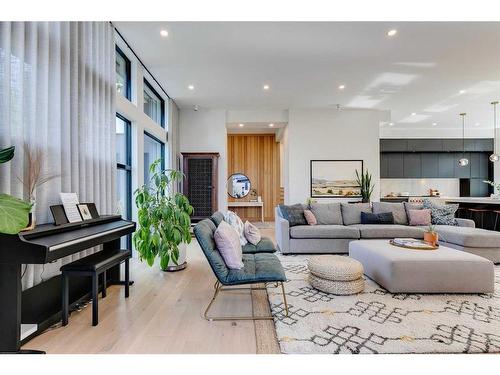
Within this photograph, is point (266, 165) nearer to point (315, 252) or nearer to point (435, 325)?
point (315, 252)

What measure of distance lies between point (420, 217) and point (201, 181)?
4.63 meters

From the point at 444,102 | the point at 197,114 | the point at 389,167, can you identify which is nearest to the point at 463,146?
the point at 389,167

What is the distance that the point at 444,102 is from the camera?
20.6ft

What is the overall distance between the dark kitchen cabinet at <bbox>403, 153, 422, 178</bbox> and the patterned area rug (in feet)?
20.4

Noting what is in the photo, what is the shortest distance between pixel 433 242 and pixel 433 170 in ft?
21.2

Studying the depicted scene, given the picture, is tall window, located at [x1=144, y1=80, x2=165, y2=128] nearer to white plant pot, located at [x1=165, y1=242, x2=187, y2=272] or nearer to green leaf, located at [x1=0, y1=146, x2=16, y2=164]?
white plant pot, located at [x1=165, y1=242, x2=187, y2=272]

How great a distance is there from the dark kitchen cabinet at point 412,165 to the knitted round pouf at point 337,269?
700cm

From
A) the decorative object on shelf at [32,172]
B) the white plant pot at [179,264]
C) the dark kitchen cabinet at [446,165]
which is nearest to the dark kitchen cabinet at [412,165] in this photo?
the dark kitchen cabinet at [446,165]

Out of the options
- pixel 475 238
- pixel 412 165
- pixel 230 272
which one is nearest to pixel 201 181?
pixel 230 272

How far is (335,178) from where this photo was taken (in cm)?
687

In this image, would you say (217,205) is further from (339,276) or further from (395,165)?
(395,165)

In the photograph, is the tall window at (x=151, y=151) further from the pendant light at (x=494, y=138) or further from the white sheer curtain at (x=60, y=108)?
the pendant light at (x=494, y=138)

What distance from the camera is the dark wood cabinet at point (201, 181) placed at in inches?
256

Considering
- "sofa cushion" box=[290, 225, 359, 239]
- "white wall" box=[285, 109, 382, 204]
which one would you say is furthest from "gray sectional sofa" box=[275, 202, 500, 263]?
"white wall" box=[285, 109, 382, 204]
